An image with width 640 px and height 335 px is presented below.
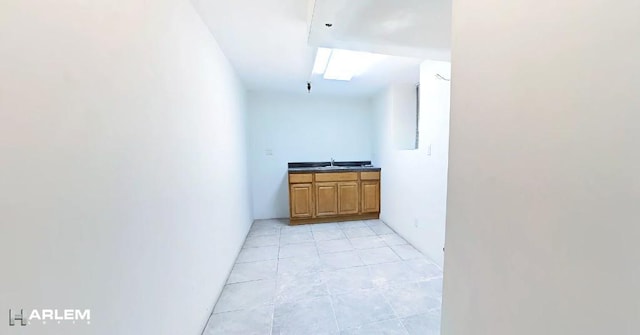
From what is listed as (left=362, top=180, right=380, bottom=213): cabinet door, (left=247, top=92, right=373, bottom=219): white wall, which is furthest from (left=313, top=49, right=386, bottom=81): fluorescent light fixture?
(left=362, top=180, right=380, bottom=213): cabinet door

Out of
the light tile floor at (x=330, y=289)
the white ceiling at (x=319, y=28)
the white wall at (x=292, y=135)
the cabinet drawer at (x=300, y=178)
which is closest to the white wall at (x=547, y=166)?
the white ceiling at (x=319, y=28)

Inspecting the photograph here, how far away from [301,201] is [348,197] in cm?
79

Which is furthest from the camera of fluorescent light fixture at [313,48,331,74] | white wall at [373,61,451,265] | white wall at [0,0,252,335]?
white wall at [373,61,451,265]

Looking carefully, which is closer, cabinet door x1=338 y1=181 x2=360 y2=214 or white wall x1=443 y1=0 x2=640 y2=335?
white wall x1=443 y1=0 x2=640 y2=335

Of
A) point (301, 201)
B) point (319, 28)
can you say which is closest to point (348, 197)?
point (301, 201)

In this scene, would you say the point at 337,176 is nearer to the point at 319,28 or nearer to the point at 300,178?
the point at 300,178

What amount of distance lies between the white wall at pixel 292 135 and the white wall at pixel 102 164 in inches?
104

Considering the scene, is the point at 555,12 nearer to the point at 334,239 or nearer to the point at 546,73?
the point at 546,73

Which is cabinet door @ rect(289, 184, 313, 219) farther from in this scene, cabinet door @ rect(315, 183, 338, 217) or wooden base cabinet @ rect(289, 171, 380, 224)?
cabinet door @ rect(315, 183, 338, 217)

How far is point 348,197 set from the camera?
164 inches

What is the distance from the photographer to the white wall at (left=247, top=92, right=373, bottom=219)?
169 inches

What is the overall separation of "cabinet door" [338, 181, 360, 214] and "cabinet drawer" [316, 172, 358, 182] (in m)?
0.08

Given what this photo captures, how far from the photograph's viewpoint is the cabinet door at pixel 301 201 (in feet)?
13.0

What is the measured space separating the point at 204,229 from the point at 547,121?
1.88m
